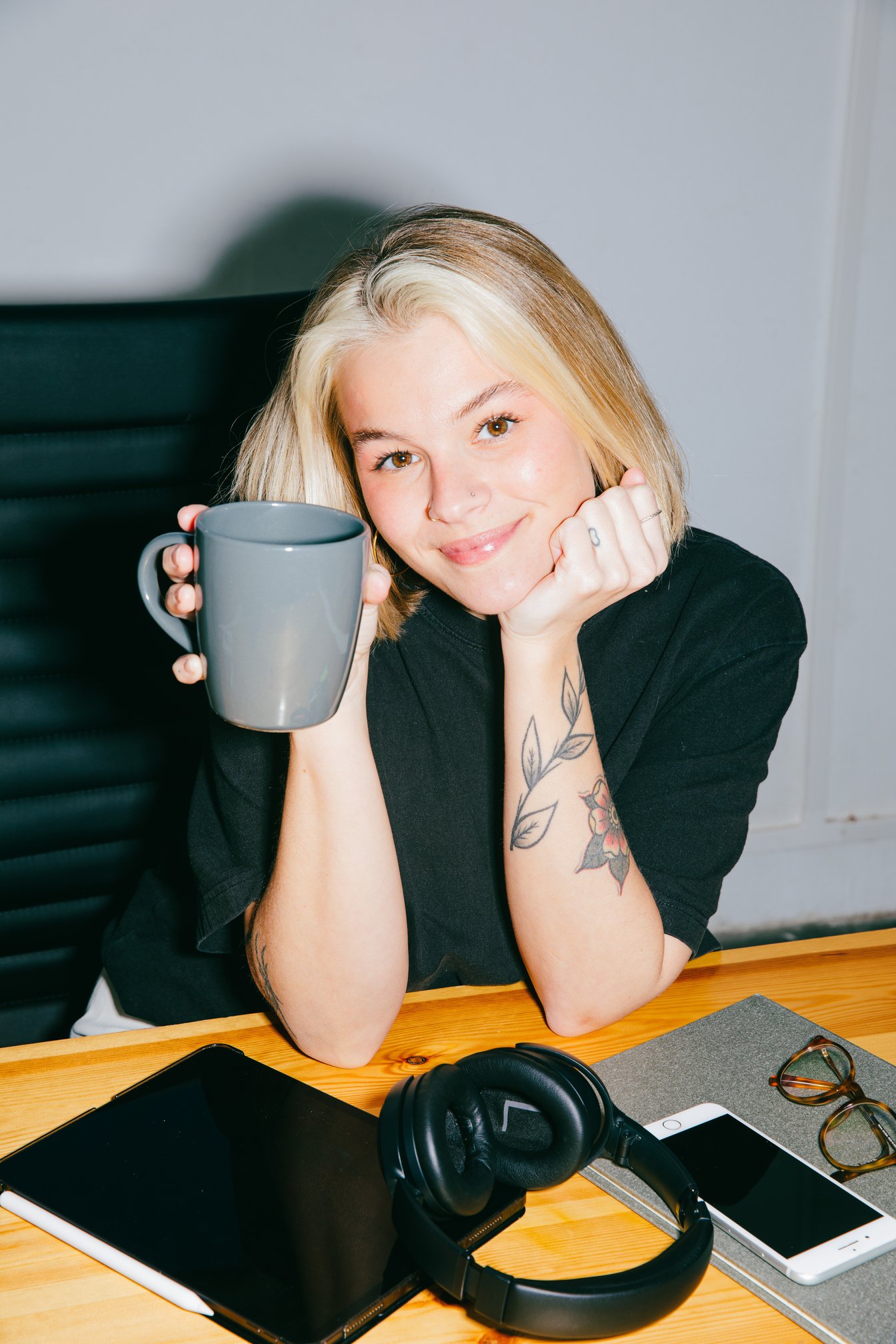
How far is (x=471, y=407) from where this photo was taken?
902 millimetres

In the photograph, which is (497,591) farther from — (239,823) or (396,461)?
(239,823)

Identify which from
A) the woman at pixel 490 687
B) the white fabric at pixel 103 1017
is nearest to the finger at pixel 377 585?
the woman at pixel 490 687

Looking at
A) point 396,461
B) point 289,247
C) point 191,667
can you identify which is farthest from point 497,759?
point 289,247

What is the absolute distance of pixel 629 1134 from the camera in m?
0.62

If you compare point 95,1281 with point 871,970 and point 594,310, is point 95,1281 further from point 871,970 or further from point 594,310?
point 594,310

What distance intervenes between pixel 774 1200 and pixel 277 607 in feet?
1.38

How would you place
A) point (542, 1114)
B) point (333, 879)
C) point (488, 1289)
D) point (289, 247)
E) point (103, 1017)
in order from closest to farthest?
point (488, 1289), point (542, 1114), point (333, 879), point (103, 1017), point (289, 247)

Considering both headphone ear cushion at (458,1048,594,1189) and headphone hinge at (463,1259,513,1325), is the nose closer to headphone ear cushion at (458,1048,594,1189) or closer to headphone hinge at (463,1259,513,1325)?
headphone ear cushion at (458,1048,594,1189)

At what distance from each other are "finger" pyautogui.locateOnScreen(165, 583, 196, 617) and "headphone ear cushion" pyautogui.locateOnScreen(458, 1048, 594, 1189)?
314mm

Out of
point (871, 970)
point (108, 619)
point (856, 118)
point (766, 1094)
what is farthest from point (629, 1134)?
point (856, 118)

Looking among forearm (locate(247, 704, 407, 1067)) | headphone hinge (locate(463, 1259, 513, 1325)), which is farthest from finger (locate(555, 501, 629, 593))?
headphone hinge (locate(463, 1259, 513, 1325))

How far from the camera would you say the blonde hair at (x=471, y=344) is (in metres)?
0.92

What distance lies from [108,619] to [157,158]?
880 mm

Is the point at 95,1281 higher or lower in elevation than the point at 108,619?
lower
